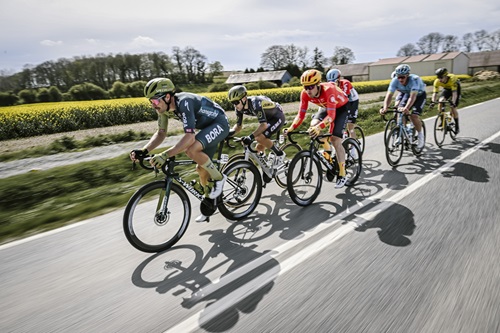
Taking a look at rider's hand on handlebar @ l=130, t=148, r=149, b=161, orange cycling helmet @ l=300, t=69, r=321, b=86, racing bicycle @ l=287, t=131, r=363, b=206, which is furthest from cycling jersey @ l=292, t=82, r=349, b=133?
rider's hand on handlebar @ l=130, t=148, r=149, b=161

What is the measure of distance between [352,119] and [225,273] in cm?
614

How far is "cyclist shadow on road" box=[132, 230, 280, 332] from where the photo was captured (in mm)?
2758

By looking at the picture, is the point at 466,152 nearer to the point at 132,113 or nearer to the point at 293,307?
the point at 293,307

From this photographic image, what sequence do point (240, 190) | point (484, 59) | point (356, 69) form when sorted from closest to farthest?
1. point (240, 190)
2. point (484, 59)
3. point (356, 69)

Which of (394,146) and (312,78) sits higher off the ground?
(312,78)

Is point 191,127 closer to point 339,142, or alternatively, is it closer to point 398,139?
point 339,142

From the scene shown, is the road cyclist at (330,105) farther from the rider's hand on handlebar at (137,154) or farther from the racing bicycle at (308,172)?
the rider's hand on handlebar at (137,154)

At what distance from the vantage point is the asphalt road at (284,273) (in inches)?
103

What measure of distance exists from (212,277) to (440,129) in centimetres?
877

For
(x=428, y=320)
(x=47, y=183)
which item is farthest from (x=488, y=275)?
(x=47, y=183)

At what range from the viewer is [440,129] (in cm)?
909

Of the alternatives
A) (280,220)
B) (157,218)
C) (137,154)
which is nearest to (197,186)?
(157,218)

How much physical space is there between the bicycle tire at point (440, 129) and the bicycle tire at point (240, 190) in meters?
6.65

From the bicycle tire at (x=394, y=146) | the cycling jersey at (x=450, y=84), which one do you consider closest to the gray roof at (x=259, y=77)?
the cycling jersey at (x=450, y=84)
